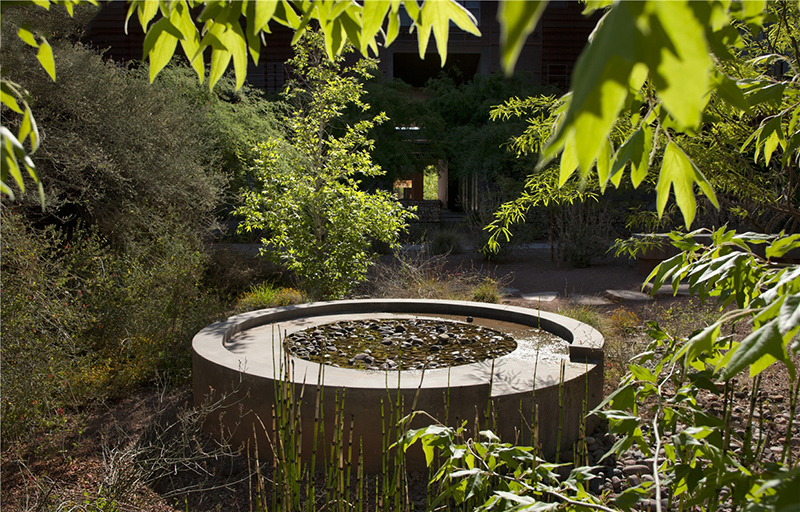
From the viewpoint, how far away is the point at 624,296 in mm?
8422

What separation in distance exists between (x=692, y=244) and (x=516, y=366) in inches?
102

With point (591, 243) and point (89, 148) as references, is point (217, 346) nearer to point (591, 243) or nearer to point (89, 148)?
point (89, 148)

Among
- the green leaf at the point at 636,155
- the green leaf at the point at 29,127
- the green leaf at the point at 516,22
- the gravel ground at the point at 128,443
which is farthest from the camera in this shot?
the gravel ground at the point at 128,443

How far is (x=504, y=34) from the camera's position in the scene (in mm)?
430

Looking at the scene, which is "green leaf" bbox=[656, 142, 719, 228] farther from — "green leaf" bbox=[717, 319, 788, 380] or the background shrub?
the background shrub

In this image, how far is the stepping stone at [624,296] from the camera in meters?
8.34

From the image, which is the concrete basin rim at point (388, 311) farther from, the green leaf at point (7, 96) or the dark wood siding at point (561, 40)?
the dark wood siding at point (561, 40)

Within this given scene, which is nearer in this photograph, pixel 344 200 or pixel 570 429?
A: pixel 570 429

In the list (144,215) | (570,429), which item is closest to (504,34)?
(570,429)

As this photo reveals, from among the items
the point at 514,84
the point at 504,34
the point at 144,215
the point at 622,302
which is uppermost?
the point at 514,84

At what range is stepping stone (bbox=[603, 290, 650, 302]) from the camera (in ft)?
27.3

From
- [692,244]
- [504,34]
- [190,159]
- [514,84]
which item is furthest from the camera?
[514,84]

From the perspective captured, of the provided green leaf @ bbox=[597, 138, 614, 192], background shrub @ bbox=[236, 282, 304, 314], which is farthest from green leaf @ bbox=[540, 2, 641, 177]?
background shrub @ bbox=[236, 282, 304, 314]

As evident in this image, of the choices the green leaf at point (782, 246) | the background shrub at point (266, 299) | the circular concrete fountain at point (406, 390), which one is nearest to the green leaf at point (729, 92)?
the green leaf at point (782, 246)
